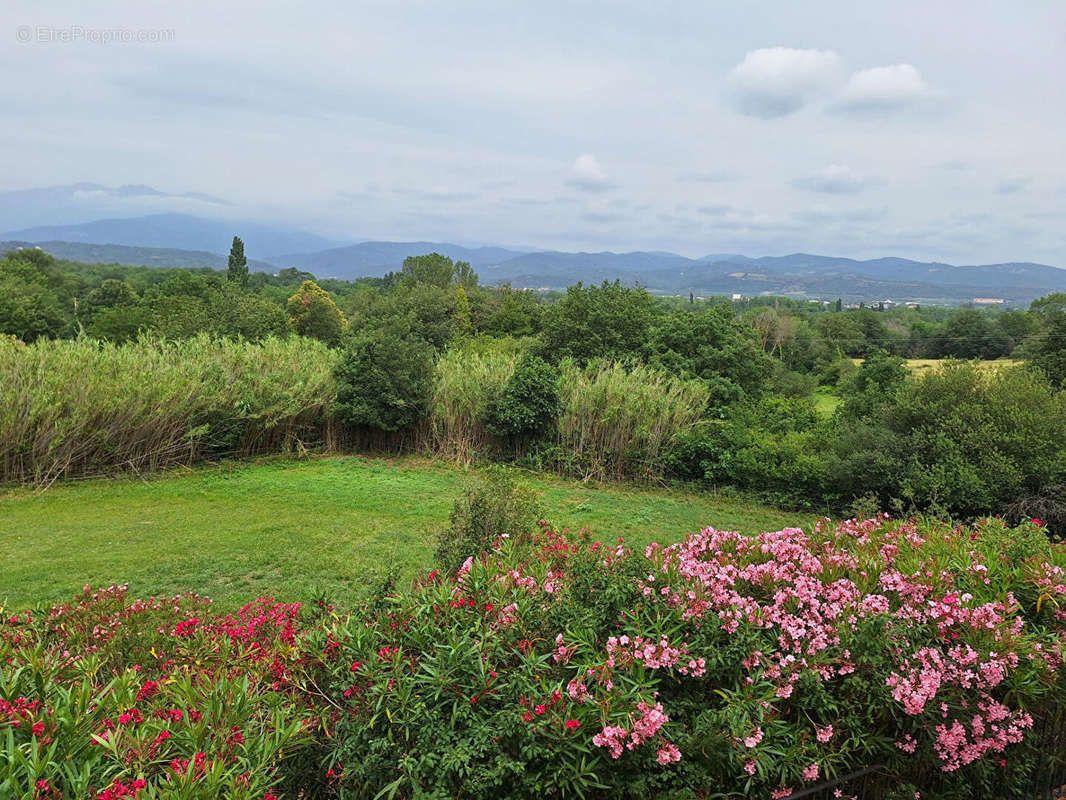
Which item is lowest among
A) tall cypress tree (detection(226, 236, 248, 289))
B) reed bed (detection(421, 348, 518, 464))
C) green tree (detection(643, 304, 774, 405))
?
reed bed (detection(421, 348, 518, 464))

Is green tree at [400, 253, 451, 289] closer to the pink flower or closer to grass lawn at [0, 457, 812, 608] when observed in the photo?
grass lawn at [0, 457, 812, 608]

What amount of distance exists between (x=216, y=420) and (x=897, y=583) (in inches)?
371

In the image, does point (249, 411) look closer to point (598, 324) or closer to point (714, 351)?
point (598, 324)

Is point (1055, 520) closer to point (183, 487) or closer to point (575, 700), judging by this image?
point (575, 700)

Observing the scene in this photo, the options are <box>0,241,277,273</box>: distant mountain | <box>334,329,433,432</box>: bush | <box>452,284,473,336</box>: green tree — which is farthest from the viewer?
<box>0,241,277,273</box>: distant mountain

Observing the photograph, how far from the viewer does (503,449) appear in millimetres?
10422

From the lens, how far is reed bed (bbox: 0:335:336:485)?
25.2 ft

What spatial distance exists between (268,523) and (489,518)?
3.93 m

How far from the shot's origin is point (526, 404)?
980 centimetres

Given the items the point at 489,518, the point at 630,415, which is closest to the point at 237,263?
the point at 630,415

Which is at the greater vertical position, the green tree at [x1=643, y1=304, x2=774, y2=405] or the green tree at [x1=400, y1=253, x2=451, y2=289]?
the green tree at [x1=400, y1=253, x2=451, y2=289]

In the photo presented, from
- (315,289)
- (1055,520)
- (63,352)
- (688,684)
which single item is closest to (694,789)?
(688,684)

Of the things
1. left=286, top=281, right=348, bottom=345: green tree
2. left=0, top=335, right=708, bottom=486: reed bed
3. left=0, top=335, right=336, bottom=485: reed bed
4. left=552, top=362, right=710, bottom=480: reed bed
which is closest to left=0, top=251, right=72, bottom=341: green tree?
left=286, top=281, right=348, bottom=345: green tree

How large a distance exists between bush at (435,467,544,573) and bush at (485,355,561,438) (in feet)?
18.7
